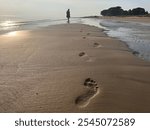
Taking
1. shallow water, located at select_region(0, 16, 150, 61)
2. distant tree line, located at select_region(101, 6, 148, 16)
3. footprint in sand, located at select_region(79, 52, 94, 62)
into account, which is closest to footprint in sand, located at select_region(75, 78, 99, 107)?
footprint in sand, located at select_region(79, 52, 94, 62)

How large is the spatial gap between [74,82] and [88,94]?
0.68m

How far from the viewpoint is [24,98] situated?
4.56 meters

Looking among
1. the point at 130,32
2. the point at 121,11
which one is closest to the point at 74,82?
the point at 130,32

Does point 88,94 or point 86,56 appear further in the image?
point 86,56

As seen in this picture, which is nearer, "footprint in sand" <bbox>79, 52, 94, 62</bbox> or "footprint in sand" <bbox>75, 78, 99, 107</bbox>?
"footprint in sand" <bbox>75, 78, 99, 107</bbox>

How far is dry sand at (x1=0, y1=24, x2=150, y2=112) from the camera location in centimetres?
429

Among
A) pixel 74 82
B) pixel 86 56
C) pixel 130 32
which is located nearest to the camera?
pixel 74 82

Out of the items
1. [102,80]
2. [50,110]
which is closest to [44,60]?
[102,80]

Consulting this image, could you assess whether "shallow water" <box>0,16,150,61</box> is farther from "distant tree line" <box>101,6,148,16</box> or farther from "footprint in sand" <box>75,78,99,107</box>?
"distant tree line" <box>101,6,148,16</box>

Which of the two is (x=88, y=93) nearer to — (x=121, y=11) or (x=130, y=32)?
(x=130, y=32)

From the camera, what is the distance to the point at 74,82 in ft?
17.5

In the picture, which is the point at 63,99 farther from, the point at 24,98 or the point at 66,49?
the point at 66,49

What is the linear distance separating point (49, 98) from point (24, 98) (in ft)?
1.26

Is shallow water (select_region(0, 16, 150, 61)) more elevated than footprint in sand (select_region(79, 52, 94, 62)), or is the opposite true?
footprint in sand (select_region(79, 52, 94, 62))
